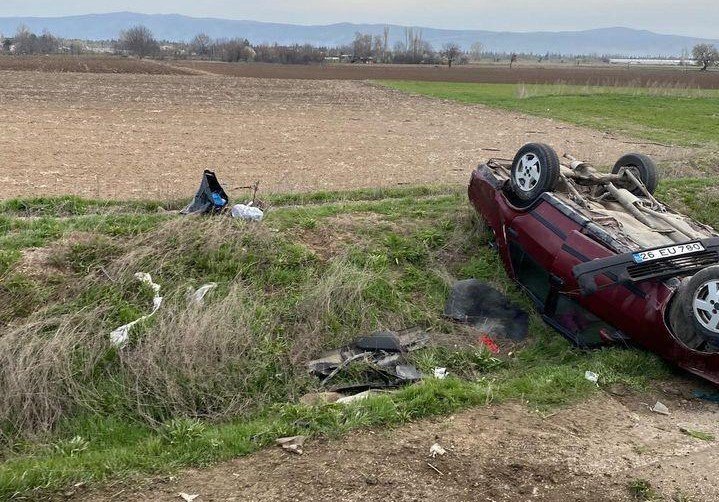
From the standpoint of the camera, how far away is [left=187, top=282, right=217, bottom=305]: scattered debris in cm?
687

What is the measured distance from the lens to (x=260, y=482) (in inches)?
155

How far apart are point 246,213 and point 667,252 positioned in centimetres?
525

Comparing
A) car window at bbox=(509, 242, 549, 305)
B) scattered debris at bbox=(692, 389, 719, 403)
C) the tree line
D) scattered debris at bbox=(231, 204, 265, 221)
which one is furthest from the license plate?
the tree line

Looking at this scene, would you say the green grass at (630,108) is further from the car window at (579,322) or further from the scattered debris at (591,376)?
the scattered debris at (591,376)

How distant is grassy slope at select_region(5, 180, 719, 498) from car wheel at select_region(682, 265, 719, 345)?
0.73 m

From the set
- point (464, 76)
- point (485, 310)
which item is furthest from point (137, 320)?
point (464, 76)

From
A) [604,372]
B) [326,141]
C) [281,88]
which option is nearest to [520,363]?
[604,372]

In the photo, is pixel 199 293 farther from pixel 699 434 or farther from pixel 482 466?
pixel 699 434

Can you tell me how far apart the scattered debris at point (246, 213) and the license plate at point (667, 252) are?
4947 mm

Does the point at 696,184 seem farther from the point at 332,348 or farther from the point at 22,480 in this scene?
the point at 22,480

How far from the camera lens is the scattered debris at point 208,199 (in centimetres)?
867

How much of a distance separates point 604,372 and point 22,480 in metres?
4.64

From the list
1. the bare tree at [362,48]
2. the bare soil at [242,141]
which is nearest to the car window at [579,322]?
the bare soil at [242,141]

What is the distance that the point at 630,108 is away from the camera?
31.5m
